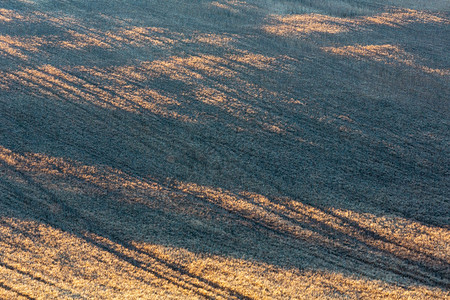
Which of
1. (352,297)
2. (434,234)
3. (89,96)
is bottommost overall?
(352,297)

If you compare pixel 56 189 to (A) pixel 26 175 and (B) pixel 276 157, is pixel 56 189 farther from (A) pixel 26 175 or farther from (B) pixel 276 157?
(B) pixel 276 157

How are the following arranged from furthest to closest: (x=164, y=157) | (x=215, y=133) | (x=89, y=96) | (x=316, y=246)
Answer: (x=89, y=96) → (x=215, y=133) → (x=164, y=157) → (x=316, y=246)

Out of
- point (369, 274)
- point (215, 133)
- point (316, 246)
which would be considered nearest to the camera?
point (369, 274)

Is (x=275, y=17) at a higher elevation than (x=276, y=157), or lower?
higher

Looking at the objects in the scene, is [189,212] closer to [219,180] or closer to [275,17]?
[219,180]

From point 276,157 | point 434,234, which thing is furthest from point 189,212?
point 434,234

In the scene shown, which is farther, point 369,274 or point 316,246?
point 316,246
